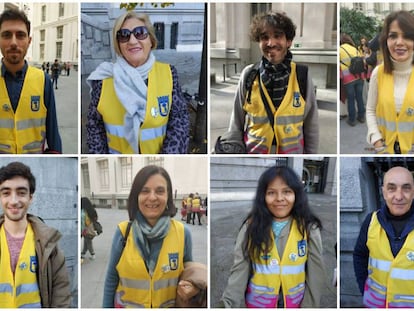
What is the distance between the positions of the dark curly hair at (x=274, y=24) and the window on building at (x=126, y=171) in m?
0.82

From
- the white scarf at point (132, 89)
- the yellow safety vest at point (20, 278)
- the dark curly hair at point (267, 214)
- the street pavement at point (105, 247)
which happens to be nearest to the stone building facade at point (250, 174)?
the dark curly hair at point (267, 214)

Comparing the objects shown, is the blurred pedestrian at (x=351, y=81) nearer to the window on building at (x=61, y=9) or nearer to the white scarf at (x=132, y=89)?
the white scarf at (x=132, y=89)

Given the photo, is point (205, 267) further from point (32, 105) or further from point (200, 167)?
point (32, 105)

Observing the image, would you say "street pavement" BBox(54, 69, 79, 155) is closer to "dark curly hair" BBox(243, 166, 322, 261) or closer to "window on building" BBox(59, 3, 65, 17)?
"window on building" BBox(59, 3, 65, 17)

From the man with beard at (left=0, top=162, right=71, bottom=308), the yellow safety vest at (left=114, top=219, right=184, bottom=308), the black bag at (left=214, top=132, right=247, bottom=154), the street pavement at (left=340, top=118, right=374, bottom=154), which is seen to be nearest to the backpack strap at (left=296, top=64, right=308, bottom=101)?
the street pavement at (left=340, top=118, right=374, bottom=154)

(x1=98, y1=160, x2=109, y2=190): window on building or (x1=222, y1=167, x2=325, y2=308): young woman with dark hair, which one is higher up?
(x1=98, y1=160, x2=109, y2=190): window on building

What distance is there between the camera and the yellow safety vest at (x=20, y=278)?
215 centimetres

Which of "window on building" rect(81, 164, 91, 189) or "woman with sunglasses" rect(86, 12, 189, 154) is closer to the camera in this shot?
"woman with sunglasses" rect(86, 12, 189, 154)

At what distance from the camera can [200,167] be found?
87.5 inches

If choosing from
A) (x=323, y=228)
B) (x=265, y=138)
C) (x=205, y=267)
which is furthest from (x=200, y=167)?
(x=323, y=228)

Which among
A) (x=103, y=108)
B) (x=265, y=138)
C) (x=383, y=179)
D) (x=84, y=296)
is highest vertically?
(x=103, y=108)

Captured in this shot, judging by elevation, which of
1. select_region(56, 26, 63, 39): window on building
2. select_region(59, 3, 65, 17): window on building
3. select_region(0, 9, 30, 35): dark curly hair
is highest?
select_region(59, 3, 65, 17): window on building

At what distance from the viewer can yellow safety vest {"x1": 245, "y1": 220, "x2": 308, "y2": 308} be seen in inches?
84.4

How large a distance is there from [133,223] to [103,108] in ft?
1.87
